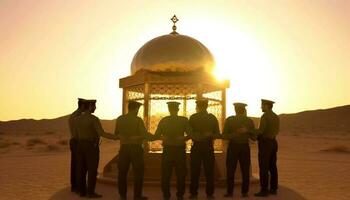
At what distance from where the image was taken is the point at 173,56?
38.6ft

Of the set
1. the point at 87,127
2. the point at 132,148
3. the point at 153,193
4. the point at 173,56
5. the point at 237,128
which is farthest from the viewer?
the point at 173,56

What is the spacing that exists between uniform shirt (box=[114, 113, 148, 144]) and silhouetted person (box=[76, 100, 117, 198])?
37cm

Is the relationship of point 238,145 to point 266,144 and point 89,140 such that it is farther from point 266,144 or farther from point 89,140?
point 89,140

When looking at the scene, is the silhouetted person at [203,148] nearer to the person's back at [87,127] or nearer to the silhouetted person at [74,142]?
→ the person's back at [87,127]

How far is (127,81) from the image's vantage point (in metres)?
12.0

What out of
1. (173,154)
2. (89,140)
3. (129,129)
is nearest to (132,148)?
(129,129)

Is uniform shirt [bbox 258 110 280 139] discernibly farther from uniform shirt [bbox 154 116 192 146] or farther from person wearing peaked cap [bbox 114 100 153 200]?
person wearing peaked cap [bbox 114 100 153 200]

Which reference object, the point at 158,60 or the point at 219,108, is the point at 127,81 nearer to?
the point at 158,60

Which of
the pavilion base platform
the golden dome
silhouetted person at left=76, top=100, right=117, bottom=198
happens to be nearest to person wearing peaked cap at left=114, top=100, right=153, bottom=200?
silhouetted person at left=76, top=100, right=117, bottom=198

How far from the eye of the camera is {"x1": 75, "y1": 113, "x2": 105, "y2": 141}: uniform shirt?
8.84 metres

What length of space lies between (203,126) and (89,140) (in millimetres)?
2398

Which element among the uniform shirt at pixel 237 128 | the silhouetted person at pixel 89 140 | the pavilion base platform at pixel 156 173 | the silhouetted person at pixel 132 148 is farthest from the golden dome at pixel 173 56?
the silhouetted person at pixel 132 148

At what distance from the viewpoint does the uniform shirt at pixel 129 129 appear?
330 inches

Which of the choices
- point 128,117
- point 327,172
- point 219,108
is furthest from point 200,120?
point 327,172
